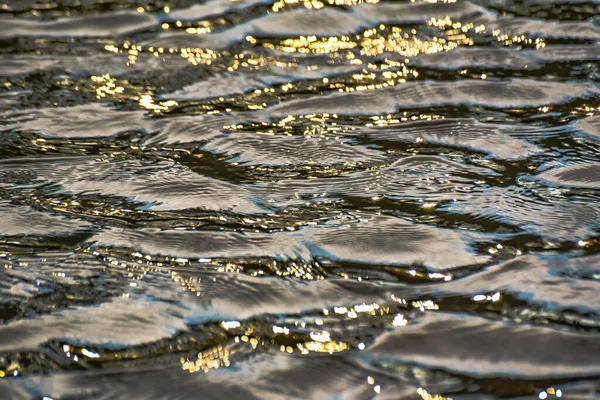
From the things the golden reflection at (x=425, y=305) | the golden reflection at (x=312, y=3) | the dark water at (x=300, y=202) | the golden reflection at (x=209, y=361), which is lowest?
the golden reflection at (x=209, y=361)

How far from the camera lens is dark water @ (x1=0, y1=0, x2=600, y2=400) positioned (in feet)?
4.25

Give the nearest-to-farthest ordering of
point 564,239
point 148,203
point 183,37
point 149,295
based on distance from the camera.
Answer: point 149,295, point 564,239, point 148,203, point 183,37

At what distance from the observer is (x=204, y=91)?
2385 mm

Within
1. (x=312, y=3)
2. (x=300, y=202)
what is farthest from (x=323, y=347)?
(x=312, y=3)

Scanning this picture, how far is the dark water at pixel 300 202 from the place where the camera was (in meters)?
1.30

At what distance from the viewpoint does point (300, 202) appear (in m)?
1.77

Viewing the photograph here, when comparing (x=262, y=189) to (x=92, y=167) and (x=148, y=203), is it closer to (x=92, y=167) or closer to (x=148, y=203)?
(x=148, y=203)

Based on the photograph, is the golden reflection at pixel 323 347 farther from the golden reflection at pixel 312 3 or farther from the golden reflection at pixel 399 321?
the golden reflection at pixel 312 3

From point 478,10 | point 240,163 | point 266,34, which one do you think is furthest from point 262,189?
point 478,10

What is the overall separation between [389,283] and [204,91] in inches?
42.7

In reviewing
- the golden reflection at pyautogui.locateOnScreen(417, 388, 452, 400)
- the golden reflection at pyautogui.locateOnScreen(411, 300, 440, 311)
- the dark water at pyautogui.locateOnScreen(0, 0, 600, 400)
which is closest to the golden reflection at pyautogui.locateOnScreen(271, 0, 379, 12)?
the dark water at pyautogui.locateOnScreen(0, 0, 600, 400)

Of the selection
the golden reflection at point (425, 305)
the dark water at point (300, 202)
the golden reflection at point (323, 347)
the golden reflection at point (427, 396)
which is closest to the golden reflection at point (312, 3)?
the dark water at point (300, 202)

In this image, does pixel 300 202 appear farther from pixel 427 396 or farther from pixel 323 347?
pixel 427 396

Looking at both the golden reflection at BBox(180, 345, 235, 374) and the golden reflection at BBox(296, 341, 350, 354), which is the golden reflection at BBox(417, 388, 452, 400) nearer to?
the golden reflection at BBox(296, 341, 350, 354)
